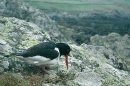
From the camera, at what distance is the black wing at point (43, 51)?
11795 millimetres

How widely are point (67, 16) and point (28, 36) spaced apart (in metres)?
128

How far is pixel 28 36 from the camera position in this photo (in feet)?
47.1

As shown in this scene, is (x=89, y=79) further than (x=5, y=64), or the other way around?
(x=89, y=79)

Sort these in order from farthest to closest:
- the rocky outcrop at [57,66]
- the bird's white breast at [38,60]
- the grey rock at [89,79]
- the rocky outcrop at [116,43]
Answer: the rocky outcrop at [116,43]
the grey rock at [89,79]
the bird's white breast at [38,60]
the rocky outcrop at [57,66]

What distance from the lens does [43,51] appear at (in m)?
12.0

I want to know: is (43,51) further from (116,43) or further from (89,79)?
(116,43)

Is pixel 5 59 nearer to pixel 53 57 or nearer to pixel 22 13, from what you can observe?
pixel 53 57

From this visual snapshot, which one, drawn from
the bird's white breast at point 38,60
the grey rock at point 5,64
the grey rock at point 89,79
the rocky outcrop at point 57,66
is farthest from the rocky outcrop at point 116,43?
the grey rock at point 5,64

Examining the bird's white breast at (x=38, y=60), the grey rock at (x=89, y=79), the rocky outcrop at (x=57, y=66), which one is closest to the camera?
the rocky outcrop at (x=57, y=66)

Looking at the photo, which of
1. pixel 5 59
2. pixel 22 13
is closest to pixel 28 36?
pixel 5 59

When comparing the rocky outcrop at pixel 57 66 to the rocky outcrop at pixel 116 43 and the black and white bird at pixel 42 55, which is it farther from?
the rocky outcrop at pixel 116 43

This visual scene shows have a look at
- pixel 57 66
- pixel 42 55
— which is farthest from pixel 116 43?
pixel 42 55

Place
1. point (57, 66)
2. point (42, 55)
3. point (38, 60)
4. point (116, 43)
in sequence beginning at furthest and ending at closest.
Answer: point (116, 43) < point (57, 66) < point (42, 55) < point (38, 60)

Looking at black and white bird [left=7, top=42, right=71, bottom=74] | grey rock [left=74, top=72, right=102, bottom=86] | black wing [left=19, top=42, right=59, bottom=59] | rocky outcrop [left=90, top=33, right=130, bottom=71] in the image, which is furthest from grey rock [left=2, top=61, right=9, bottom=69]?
rocky outcrop [left=90, top=33, right=130, bottom=71]
